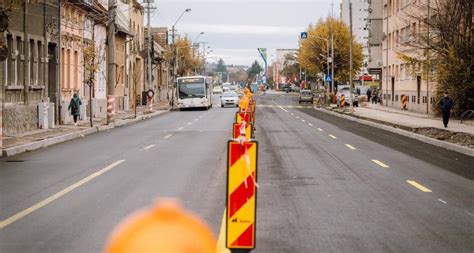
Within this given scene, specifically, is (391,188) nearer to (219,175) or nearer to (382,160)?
(219,175)

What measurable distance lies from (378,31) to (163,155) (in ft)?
234

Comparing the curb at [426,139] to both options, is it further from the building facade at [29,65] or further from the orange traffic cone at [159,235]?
the orange traffic cone at [159,235]

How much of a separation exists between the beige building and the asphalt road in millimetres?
29158

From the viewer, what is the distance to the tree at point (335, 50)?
9962 centimetres

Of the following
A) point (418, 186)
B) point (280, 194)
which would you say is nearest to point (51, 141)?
point (280, 194)

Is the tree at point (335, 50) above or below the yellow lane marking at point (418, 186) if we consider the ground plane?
above

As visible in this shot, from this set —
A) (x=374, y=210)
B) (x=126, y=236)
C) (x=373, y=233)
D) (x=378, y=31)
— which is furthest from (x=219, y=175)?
(x=378, y=31)

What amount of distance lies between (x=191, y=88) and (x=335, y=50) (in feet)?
138

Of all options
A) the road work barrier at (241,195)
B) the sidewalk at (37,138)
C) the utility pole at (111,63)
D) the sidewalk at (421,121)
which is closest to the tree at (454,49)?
the sidewalk at (421,121)

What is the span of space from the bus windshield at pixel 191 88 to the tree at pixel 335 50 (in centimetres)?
3866

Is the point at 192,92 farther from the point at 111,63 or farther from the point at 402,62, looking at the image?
the point at 111,63

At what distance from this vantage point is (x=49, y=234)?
8.38 meters

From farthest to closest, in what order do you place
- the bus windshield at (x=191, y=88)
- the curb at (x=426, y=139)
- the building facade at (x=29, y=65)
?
1. the bus windshield at (x=191, y=88)
2. the building facade at (x=29, y=65)
3. the curb at (x=426, y=139)

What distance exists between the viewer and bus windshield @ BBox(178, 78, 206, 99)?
6178 centimetres
